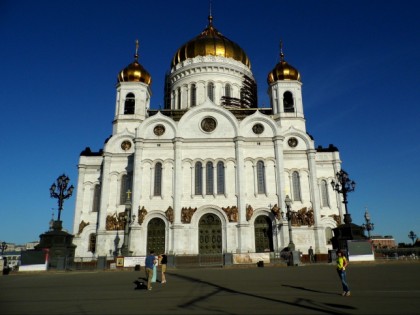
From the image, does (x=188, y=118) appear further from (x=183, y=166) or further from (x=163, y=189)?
(x=163, y=189)

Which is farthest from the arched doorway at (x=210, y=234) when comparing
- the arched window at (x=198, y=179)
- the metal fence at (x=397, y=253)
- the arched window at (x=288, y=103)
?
the arched window at (x=288, y=103)

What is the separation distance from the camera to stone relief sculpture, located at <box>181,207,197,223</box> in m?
30.2

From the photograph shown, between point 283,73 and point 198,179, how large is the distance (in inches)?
614

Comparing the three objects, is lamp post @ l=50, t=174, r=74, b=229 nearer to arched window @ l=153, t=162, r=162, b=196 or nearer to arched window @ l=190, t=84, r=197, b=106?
arched window @ l=153, t=162, r=162, b=196

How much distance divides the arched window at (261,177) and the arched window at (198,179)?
209 inches

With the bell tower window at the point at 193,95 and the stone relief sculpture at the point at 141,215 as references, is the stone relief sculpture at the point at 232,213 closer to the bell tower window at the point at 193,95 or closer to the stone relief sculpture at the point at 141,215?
the stone relief sculpture at the point at 141,215

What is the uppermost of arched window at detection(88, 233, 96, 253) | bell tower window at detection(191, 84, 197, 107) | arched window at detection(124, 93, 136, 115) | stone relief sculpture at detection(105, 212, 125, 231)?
bell tower window at detection(191, 84, 197, 107)

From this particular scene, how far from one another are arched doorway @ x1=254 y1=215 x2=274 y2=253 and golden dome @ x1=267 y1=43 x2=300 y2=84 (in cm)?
1596

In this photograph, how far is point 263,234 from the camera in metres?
30.5

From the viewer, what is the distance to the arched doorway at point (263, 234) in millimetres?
30091

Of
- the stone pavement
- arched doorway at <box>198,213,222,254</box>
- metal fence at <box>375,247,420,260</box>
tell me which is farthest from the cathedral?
the stone pavement

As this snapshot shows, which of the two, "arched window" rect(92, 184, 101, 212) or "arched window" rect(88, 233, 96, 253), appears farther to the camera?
"arched window" rect(92, 184, 101, 212)

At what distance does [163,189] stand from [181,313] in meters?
25.1

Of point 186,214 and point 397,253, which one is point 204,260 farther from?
point 397,253
